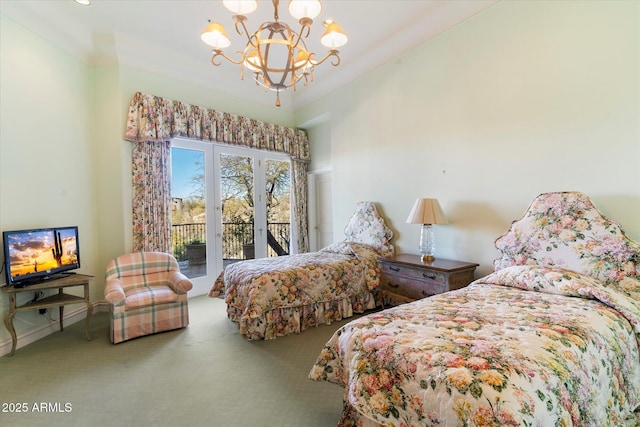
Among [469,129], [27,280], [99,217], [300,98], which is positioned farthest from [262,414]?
[300,98]

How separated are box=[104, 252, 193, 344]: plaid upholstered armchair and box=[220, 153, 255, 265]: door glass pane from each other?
4.35ft

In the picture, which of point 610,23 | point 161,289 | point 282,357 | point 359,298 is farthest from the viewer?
point 359,298

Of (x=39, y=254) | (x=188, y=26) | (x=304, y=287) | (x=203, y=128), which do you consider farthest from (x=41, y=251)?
(x=188, y=26)

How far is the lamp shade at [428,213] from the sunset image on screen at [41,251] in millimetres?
3723

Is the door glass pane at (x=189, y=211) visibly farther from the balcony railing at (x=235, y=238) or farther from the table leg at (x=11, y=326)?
the table leg at (x=11, y=326)

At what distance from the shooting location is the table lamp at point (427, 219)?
3.20 m

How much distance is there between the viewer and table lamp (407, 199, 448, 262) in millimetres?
3203

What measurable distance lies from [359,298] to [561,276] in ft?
6.92

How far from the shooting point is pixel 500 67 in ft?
9.46

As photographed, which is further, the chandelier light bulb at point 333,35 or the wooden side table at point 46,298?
the wooden side table at point 46,298

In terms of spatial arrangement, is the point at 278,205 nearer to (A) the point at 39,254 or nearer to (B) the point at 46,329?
(A) the point at 39,254

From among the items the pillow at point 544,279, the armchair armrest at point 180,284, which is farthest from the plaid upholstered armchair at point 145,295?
the pillow at point 544,279

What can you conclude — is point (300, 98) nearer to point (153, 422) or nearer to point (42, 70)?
point (42, 70)

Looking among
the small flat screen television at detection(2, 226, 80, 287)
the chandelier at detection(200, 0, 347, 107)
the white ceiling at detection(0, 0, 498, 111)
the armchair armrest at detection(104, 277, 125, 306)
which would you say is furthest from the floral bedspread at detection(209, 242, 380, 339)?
the white ceiling at detection(0, 0, 498, 111)
